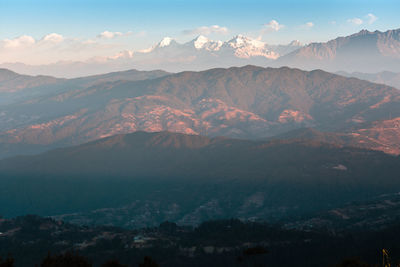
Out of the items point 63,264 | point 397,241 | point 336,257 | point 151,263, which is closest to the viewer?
point 63,264

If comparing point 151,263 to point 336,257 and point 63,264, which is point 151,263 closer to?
point 63,264

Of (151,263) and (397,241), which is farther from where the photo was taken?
(397,241)

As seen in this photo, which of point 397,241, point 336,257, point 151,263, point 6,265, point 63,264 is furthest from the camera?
point 397,241

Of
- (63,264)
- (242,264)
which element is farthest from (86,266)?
(242,264)

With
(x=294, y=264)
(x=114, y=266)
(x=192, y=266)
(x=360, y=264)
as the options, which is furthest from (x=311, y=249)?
(x=114, y=266)

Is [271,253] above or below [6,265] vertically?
Answer: below

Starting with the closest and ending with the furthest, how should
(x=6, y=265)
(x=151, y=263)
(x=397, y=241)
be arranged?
(x=6, y=265) < (x=151, y=263) < (x=397, y=241)

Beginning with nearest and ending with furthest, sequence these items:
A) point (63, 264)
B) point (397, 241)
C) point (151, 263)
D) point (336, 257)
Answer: point (63, 264) → point (151, 263) → point (336, 257) → point (397, 241)

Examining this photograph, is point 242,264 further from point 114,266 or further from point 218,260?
point 114,266

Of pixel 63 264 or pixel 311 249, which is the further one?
pixel 311 249
